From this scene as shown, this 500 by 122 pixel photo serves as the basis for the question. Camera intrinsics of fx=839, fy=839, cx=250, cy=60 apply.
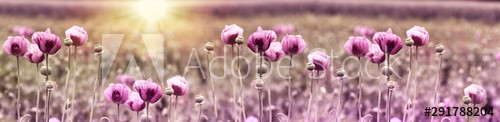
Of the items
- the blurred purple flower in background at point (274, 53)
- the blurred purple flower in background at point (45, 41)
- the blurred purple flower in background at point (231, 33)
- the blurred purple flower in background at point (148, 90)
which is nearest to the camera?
the blurred purple flower in background at point (148, 90)

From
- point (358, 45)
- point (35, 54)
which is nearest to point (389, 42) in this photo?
point (358, 45)

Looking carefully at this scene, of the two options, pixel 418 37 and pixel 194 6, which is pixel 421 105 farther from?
pixel 194 6

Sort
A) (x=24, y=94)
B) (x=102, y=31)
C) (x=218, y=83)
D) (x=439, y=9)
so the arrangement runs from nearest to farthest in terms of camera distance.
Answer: (x=24, y=94)
(x=218, y=83)
(x=102, y=31)
(x=439, y=9)

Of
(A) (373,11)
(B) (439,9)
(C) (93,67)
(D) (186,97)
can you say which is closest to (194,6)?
(A) (373,11)

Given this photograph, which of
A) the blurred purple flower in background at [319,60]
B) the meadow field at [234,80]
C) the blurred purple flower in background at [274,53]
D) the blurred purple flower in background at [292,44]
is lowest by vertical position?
the meadow field at [234,80]

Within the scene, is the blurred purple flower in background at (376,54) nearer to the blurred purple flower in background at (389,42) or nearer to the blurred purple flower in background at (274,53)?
the blurred purple flower in background at (389,42)

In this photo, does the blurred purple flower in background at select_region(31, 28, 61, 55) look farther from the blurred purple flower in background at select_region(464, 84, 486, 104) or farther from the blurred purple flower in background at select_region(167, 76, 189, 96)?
the blurred purple flower in background at select_region(464, 84, 486, 104)

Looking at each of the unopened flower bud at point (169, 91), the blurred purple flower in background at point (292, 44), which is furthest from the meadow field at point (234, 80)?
the blurred purple flower in background at point (292, 44)
